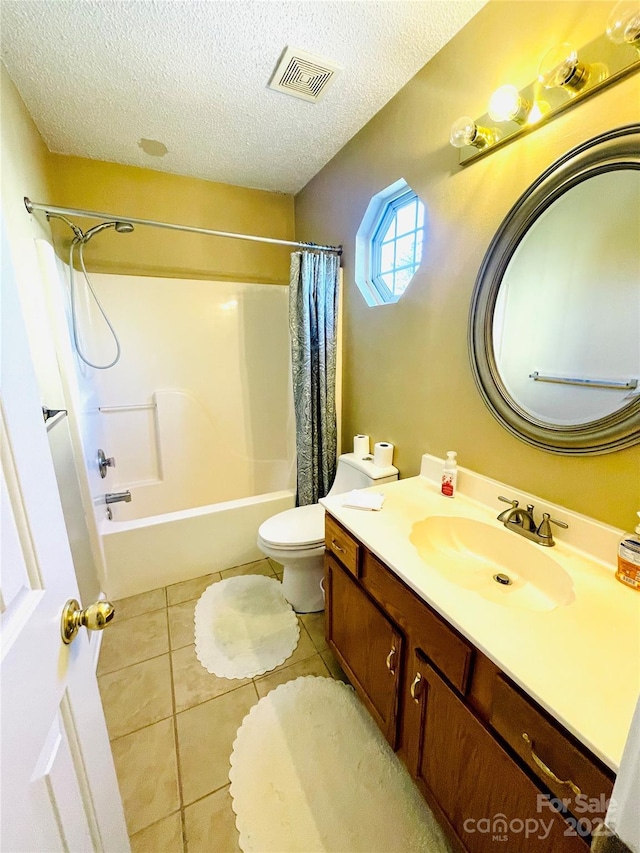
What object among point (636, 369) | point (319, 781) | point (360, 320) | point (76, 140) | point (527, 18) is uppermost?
point (76, 140)

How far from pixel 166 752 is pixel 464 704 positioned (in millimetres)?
1082

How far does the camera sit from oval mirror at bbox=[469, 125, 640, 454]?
853mm

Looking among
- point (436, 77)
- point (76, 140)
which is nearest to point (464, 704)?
point (436, 77)

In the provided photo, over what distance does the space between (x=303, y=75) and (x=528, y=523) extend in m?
1.88

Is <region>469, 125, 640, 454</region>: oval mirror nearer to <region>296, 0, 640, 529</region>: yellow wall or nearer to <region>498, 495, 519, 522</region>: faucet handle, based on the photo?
<region>296, 0, 640, 529</region>: yellow wall

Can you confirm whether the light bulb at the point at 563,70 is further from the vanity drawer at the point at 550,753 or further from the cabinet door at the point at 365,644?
the cabinet door at the point at 365,644

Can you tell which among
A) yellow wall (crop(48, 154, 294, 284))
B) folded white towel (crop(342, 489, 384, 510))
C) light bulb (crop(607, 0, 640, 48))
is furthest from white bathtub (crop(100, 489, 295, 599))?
light bulb (crop(607, 0, 640, 48))

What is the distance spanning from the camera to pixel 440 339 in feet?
4.56

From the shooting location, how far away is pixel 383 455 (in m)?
1.71

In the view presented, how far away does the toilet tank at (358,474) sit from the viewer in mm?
1686

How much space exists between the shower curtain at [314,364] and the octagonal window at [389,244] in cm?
19

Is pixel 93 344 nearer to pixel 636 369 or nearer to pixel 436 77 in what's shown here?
pixel 436 77

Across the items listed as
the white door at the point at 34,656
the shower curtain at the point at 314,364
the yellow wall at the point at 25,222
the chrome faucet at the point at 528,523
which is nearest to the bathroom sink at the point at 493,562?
the chrome faucet at the point at 528,523

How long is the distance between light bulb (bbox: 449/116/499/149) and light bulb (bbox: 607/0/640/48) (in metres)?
0.32
